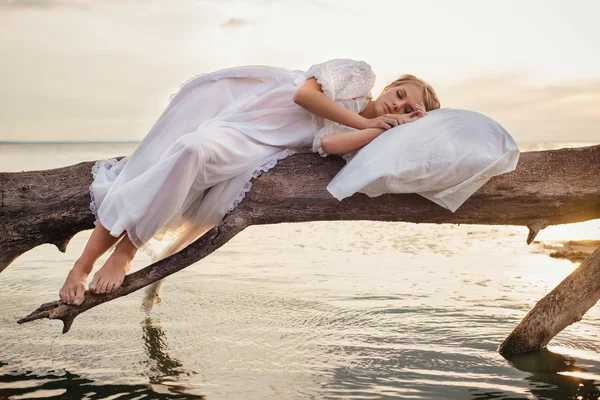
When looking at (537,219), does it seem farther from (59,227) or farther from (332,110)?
(59,227)

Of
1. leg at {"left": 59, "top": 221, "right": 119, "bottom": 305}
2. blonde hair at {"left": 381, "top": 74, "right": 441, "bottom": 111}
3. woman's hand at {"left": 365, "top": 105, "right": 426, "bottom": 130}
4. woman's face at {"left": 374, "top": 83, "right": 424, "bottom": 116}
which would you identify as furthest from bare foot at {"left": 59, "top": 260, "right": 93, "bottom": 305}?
blonde hair at {"left": 381, "top": 74, "right": 441, "bottom": 111}

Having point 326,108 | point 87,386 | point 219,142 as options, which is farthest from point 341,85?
point 87,386

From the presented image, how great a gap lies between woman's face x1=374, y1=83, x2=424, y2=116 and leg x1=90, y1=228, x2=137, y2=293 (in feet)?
5.53

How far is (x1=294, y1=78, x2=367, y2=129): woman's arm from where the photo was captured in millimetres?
3973

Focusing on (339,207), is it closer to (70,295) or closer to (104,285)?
(104,285)

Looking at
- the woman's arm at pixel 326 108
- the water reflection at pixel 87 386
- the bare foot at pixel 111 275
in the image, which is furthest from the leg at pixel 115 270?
the woman's arm at pixel 326 108

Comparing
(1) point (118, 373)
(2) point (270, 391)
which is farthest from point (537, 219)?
(1) point (118, 373)

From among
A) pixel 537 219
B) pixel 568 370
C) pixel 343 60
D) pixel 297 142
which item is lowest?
pixel 568 370

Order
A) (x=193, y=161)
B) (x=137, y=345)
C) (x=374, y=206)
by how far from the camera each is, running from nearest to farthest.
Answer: (x=193, y=161)
(x=374, y=206)
(x=137, y=345)

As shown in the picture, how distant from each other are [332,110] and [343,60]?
0.37 m

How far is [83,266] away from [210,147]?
3.15 feet

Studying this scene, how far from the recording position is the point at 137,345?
4578 millimetres

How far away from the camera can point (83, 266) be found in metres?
3.79

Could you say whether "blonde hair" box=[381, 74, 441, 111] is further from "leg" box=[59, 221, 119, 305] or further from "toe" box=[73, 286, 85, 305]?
"toe" box=[73, 286, 85, 305]
